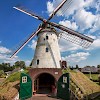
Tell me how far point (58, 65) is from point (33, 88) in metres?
5.47

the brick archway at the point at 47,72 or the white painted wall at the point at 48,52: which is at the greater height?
the white painted wall at the point at 48,52

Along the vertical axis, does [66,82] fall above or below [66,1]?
below

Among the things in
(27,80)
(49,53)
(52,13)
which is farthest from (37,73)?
(52,13)

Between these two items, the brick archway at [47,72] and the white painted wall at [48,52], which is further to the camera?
the white painted wall at [48,52]

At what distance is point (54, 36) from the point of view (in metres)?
26.2

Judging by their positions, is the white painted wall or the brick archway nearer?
the brick archway

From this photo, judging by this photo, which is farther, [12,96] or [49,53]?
[49,53]

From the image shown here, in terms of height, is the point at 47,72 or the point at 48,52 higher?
the point at 48,52

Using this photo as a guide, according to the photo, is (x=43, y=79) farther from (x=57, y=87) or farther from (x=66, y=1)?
(x=66, y=1)

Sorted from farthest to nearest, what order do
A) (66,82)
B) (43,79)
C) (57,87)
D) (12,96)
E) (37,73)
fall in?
(43,79) → (37,73) → (57,87) → (66,82) → (12,96)

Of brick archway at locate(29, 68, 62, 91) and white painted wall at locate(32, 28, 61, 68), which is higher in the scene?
white painted wall at locate(32, 28, 61, 68)

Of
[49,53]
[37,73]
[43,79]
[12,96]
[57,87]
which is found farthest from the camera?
[43,79]

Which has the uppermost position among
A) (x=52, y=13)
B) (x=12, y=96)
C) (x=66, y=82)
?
(x=52, y=13)

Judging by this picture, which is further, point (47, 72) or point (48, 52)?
point (48, 52)
